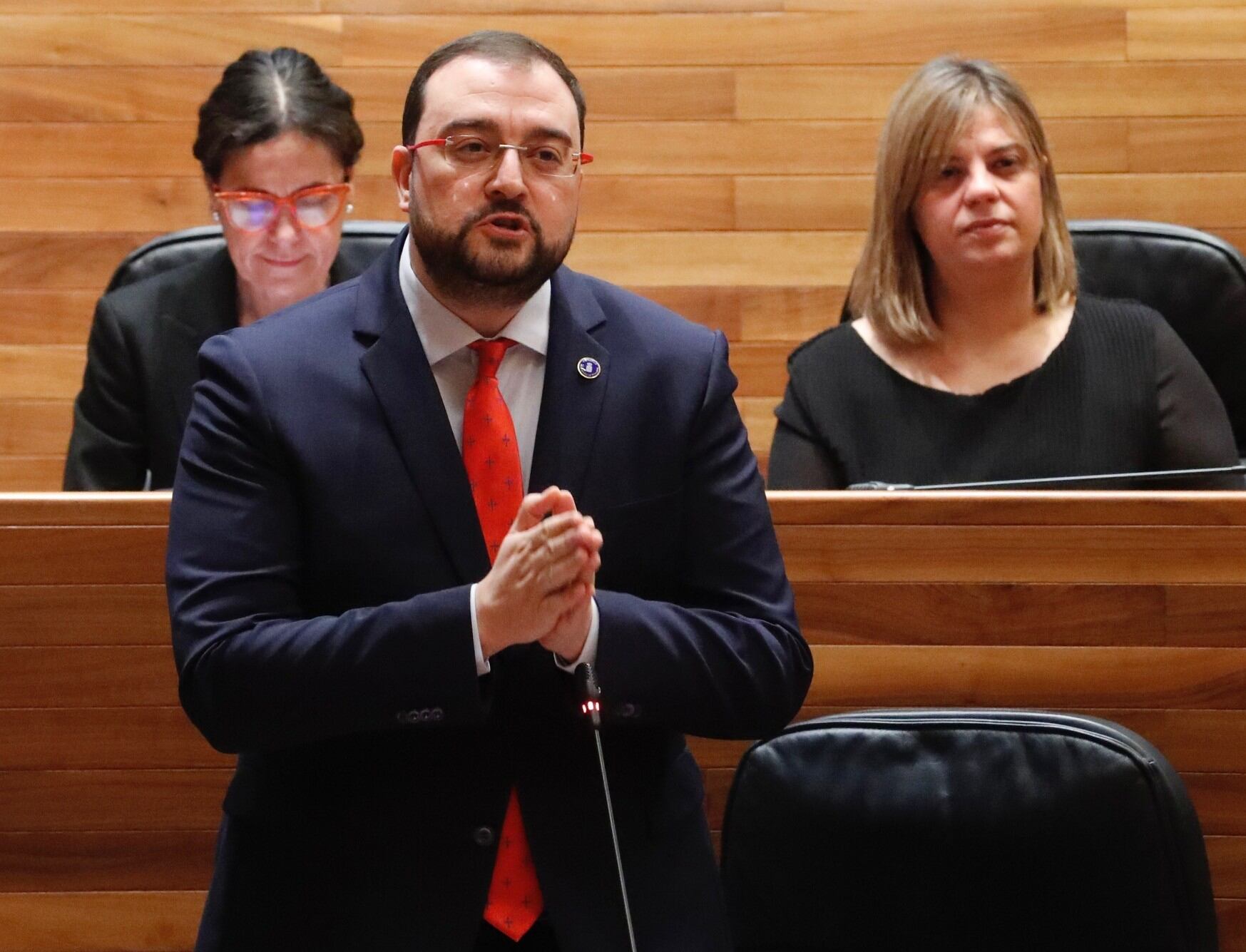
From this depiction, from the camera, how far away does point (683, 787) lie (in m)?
0.67

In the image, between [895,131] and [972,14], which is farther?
[972,14]

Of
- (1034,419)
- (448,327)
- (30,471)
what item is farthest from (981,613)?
(30,471)

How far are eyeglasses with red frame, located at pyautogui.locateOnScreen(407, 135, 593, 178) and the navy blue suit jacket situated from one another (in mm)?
62

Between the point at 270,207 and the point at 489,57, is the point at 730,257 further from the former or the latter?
the point at 489,57

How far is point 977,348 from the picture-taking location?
1145mm

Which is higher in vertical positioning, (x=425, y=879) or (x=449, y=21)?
(x=449, y=21)

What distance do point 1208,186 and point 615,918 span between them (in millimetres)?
1108

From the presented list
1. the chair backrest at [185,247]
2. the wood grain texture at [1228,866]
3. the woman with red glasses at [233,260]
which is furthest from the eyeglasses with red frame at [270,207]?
the wood grain texture at [1228,866]

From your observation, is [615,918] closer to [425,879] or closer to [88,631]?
[425,879]

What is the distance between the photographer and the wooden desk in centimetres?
87

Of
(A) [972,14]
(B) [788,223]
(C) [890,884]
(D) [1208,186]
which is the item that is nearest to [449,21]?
(B) [788,223]

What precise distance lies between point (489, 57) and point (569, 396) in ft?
0.46

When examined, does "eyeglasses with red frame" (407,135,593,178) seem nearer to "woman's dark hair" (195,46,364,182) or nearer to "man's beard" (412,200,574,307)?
"man's beard" (412,200,574,307)

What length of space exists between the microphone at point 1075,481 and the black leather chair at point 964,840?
18 centimetres
